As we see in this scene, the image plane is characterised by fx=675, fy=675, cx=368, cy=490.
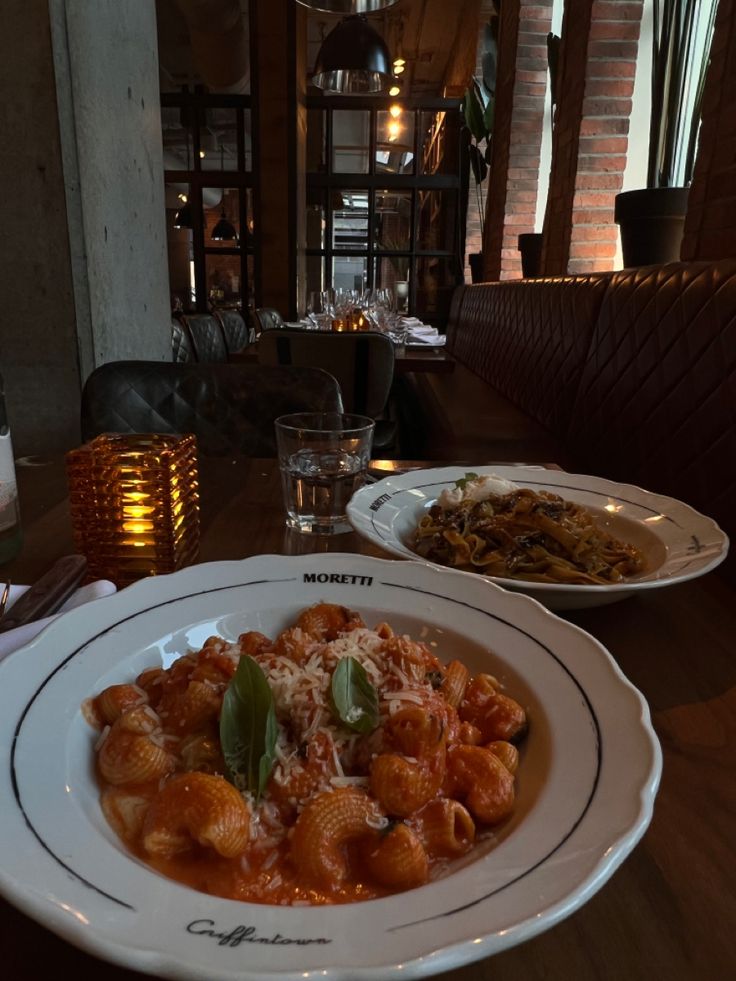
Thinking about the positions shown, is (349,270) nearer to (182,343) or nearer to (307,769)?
(182,343)

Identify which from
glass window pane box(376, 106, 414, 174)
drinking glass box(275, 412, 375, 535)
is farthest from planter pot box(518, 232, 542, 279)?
drinking glass box(275, 412, 375, 535)

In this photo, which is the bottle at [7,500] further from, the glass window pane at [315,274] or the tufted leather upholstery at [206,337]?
the glass window pane at [315,274]

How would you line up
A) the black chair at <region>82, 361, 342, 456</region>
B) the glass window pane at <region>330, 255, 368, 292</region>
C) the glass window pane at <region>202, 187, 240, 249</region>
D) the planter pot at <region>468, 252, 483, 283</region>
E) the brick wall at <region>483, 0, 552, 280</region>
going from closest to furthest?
the black chair at <region>82, 361, 342, 456</region> < the brick wall at <region>483, 0, 552, 280</region> < the planter pot at <region>468, 252, 483, 283</region> < the glass window pane at <region>330, 255, 368, 292</region> < the glass window pane at <region>202, 187, 240, 249</region>

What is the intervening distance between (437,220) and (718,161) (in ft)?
17.4

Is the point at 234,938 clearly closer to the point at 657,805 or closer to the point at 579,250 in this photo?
the point at 657,805

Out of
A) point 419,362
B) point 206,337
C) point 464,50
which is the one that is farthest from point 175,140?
point 419,362

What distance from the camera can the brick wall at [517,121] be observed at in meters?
4.80

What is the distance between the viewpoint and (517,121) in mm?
4898

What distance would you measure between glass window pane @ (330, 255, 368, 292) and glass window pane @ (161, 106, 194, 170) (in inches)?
92.7

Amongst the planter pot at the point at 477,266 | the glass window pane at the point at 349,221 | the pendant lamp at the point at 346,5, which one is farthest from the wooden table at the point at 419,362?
the glass window pane at the point at 349,221

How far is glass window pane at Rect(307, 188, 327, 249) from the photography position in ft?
22.1

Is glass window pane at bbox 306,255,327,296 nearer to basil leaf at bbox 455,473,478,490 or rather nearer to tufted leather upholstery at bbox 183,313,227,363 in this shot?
tufted leather upholstery at bbox 183,313,227,363

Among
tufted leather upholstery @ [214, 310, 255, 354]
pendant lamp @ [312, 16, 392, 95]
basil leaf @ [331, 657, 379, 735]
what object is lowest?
tufted leather upholstery @ [214, 310, 255, 354]

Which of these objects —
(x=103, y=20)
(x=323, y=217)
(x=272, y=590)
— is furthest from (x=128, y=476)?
(x=323, y=217)
